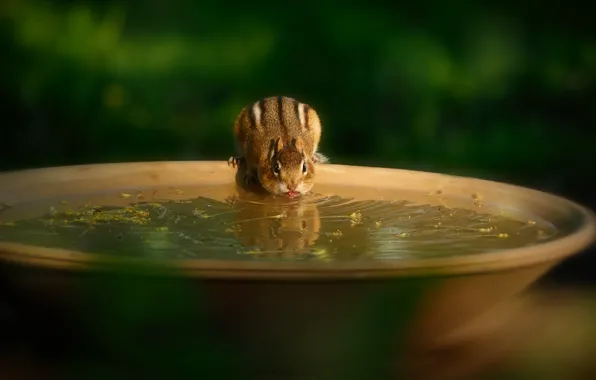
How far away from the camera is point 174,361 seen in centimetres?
126

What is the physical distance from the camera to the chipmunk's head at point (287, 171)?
10.6ft

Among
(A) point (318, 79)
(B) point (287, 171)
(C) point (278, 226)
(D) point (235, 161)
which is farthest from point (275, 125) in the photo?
(C) point (278, 226)

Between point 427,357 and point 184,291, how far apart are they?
90 centimetres

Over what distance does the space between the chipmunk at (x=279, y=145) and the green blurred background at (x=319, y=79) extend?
52 centimetres

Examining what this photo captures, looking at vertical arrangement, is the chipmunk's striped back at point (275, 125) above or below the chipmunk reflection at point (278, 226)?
above

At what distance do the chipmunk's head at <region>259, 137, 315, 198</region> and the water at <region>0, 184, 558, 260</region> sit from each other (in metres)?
0.16

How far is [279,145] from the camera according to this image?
11.3ft

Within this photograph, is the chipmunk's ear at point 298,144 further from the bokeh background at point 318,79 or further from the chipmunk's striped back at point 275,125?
the bokeh background at point 318,79

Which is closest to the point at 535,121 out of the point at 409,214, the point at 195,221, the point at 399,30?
the point at 399,30

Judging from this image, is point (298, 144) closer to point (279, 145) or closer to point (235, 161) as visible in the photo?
point (279, 145)

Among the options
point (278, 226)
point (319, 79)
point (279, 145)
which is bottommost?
point (278, 226)

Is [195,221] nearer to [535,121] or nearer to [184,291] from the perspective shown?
[184,291]

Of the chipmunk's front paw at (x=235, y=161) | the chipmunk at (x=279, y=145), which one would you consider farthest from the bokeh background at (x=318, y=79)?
the chipmunk's front paw at (x=235, y=161)

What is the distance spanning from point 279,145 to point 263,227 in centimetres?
85
